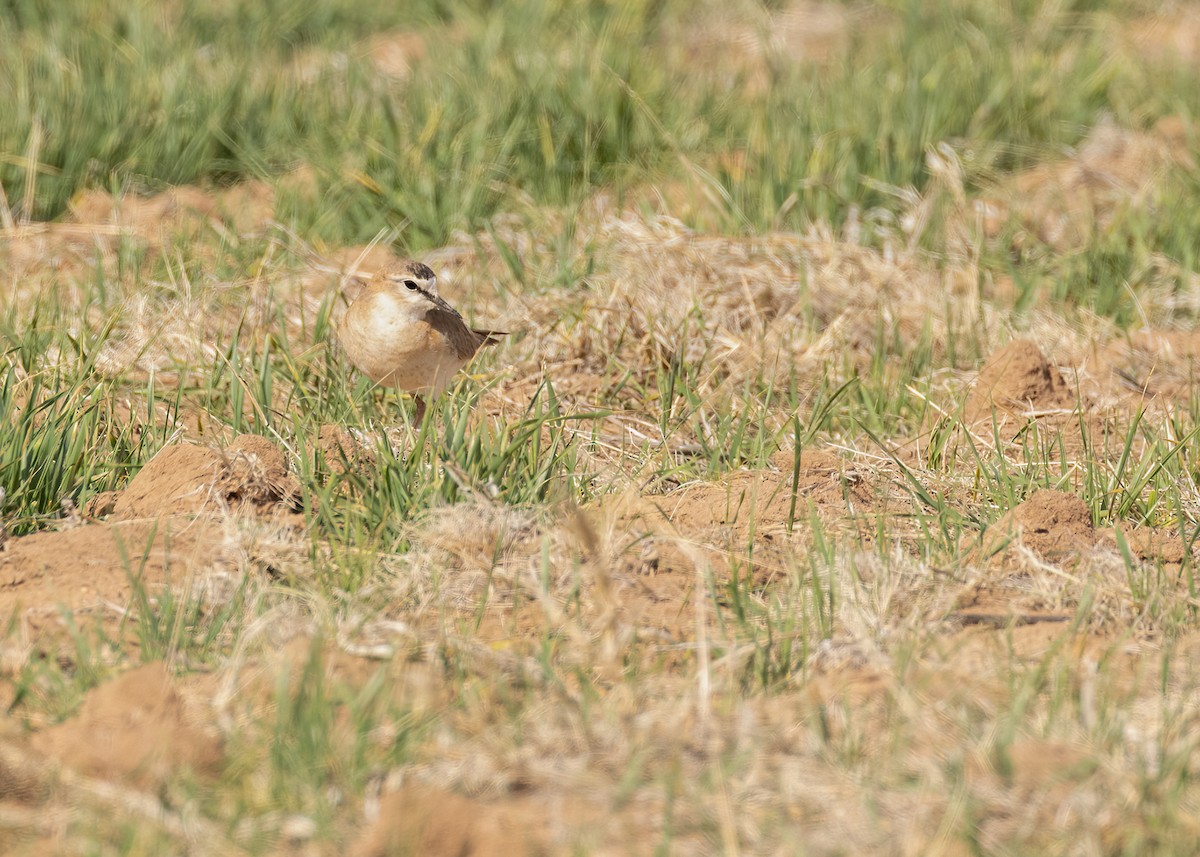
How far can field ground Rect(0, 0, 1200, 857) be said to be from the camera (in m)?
2.81

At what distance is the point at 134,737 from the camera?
2.83m

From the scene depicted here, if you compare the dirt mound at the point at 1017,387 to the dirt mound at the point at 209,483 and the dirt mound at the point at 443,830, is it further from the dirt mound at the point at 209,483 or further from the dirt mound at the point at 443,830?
the dirt mound at the point at 443,830

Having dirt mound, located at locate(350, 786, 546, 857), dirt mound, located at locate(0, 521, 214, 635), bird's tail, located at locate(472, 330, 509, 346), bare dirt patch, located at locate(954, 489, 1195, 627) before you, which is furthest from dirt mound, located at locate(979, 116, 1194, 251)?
dirt mound, located at locate(350, 786, 546, 857)

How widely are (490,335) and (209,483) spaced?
5.43ft

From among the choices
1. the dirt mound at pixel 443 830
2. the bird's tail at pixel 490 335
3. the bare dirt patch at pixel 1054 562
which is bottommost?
the bird's tail at pixel 490 335

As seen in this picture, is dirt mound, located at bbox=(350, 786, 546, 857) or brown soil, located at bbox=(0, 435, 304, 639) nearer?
dirt mound, located at bbox=(350, 786, 546, 857)

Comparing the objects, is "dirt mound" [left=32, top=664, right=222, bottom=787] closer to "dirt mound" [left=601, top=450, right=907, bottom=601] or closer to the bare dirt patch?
"dirt mound" [left=601, top=450, right=907, bottom=601]

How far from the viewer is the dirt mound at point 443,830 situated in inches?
103

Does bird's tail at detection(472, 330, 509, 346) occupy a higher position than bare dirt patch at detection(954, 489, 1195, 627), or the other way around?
bare dirt patch at detection(954, 489, 1195, 627)

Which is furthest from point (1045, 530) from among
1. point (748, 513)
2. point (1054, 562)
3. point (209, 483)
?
point (209, 483)

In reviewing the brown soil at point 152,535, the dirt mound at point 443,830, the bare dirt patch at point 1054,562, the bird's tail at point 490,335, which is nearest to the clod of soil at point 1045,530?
the bare dirt patch at point 1054,562

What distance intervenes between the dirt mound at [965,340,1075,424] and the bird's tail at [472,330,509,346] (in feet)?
5.32

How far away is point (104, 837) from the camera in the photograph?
265 cm

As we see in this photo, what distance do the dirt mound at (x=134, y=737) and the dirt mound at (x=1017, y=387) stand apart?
3.04m
